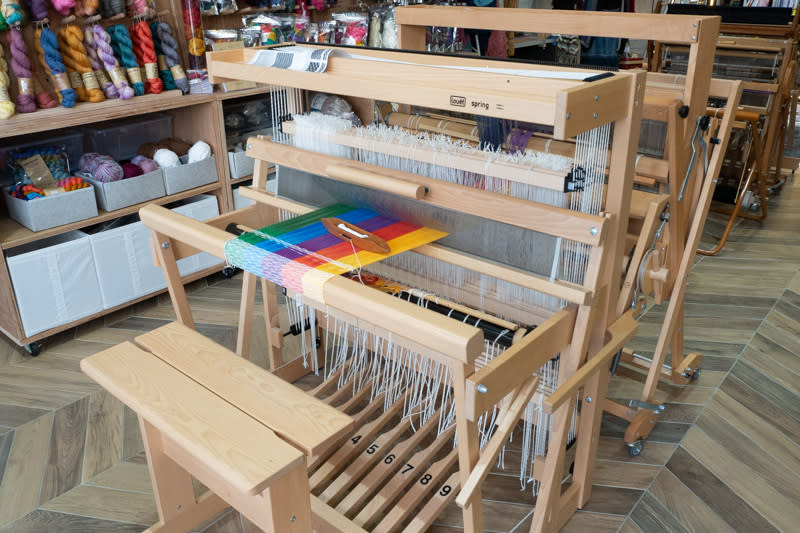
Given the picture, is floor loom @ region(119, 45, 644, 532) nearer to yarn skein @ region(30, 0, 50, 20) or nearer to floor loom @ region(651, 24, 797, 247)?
yarn skein @ region(30, 0, 50, 20)

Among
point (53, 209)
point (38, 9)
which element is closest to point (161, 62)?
point (38, 9)

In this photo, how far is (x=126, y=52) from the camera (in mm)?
2885

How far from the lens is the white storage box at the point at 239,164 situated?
3375 millimetres

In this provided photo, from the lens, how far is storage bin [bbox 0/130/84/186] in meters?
2.92

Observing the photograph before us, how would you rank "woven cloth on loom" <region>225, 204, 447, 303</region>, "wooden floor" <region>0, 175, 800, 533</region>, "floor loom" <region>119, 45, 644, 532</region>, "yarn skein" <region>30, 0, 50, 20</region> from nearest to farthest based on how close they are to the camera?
"floor loom" <region>119, 45, 644, 532</region> < "woven cloth on loom" <region>225, 204, 447, 303</region> < "wooden floor" <region>0, 175, 800, 533</region> < "yarn skein" <region>30, 0, 50, 20</region>

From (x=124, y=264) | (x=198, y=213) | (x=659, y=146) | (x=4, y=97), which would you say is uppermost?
(x=4, y=97)

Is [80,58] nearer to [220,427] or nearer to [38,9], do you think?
[38,9]

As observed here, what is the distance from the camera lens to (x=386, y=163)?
Result: 6.24 ft

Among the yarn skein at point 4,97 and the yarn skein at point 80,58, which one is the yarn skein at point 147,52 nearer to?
the yarn skein at point 80,58

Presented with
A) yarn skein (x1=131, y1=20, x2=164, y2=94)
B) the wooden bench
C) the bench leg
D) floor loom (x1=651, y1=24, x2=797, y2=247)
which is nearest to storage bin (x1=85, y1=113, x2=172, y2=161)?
yarn skein (x1=131, y1=20, x2=164, y2=94)

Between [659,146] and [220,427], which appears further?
[659,146]

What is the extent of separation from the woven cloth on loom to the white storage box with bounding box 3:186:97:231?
4.59 feet

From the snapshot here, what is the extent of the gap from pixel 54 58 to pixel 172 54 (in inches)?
20.9

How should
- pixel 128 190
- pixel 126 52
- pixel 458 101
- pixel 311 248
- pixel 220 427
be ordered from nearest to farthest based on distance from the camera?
pixel 458 101 → pixel 220 427 → pixel 311 248 → pixel 126 52 → pixel 128 190
